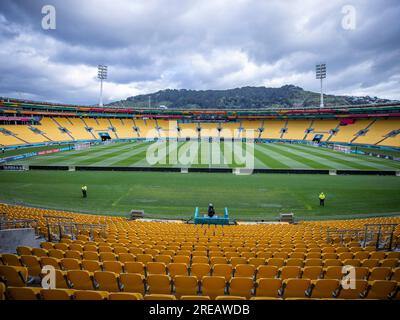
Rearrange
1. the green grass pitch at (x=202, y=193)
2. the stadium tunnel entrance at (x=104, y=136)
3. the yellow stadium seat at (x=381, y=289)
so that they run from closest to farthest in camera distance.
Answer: the yellow stadium seat at (x=381, y=289) → the green grass pitch at (x=202, y=193) → the stadium tunnel entrance at (x=104, y=136)

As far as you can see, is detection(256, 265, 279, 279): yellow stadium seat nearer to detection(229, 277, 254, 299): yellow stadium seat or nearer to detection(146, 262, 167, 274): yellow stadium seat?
detection(229, 277, 254, 299): yellow stadium seat

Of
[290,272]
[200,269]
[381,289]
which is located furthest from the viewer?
[200,269]

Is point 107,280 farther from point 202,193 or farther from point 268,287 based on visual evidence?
point 202,193

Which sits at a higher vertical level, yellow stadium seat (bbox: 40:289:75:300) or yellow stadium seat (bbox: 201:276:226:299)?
yellow stadium seat (bbox: 40:289:75:300)

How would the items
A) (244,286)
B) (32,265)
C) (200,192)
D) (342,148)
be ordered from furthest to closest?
(342,148), (200,192), (32,265), (244,286)

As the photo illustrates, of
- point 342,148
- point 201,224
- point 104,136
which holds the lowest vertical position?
point 201,224

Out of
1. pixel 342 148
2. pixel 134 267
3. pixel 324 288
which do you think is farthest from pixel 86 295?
pixel 342 148

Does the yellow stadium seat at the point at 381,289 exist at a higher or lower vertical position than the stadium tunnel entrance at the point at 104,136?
lower

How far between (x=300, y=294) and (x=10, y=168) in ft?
123

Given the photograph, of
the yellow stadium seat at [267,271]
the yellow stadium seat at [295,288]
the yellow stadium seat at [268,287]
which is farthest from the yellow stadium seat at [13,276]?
the yellow stadium seat at [295,288]

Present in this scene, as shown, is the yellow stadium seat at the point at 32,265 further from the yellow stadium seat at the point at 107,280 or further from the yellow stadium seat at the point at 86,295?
the yellow stadium seat at the point at 86,295

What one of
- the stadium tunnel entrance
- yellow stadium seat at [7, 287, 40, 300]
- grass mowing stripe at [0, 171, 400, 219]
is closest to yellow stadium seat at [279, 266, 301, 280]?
yellow stadium seat at [7, 287, 40, 300]

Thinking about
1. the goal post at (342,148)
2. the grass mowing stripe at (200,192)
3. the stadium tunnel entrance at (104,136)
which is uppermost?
the stadium tunnel entrance at (104,136)

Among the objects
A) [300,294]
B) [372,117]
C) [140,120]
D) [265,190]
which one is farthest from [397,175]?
[140,120]
